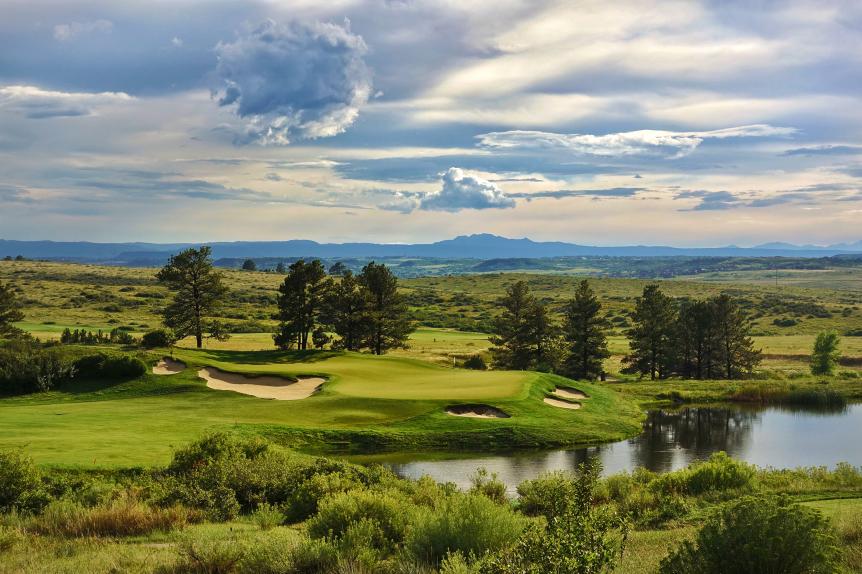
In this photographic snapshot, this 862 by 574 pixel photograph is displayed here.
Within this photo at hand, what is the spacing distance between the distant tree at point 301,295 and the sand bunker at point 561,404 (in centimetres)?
2581

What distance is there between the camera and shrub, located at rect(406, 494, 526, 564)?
11492 mm

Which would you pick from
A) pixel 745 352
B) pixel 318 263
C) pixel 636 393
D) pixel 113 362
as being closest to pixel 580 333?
pixel 636 393

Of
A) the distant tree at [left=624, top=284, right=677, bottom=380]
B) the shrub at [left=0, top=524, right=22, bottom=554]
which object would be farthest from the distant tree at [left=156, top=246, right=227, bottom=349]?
the shrub at [left=0, top=524, right=22, bottom=554]

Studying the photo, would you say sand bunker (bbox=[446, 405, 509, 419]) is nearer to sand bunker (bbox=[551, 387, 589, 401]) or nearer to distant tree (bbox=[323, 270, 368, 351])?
sand bunker (bbox=[551, 387, 589, 401])

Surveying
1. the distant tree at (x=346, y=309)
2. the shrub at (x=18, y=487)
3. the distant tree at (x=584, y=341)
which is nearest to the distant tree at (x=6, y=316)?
the distant tree at (x=346, y=309)

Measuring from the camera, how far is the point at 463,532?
11633 mm

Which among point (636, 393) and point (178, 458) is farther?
point (636, 393)

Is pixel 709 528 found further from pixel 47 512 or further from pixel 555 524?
pixel 47 512

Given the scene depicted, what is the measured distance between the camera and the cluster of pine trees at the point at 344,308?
63.2 meters

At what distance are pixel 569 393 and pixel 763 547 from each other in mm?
42500

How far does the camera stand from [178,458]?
22.0 metres

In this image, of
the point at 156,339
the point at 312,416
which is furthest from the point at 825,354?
the point at 156,339

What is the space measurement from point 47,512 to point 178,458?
6.17 m

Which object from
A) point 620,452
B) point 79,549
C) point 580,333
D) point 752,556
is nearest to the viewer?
point 752,556
